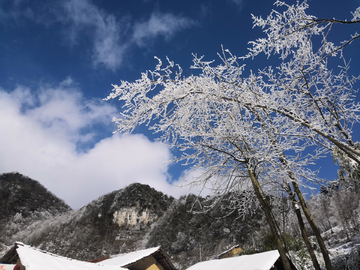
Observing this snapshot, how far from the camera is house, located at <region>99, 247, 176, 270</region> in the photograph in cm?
1262

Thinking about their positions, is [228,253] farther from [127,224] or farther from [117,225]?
[117,225]

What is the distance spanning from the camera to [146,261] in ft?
44.9

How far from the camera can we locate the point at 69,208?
85188 millimetres

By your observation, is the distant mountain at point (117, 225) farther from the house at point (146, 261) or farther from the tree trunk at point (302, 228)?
the tree trunk at point (302, 228)

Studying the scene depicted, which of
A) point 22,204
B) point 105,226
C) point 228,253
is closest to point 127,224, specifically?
point 105,226

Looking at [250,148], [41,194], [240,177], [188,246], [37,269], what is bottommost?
[188,246]

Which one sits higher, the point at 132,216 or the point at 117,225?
the point at 132,216

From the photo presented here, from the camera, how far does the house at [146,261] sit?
12617 millimetres

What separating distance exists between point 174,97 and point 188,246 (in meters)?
51.0

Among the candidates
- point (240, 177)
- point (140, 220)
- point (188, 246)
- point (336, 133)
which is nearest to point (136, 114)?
point (240, 177)

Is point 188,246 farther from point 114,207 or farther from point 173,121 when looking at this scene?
point 173,121

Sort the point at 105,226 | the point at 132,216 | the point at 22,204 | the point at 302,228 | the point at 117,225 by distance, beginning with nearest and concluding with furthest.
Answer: the point at 302,228, the point at 105,226, the point at 117,225, the point at 132,216, the point at 22,204

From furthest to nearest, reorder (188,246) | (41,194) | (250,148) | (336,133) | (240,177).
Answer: (41,194), (188,246), (240,177), (250,148), (336,133)

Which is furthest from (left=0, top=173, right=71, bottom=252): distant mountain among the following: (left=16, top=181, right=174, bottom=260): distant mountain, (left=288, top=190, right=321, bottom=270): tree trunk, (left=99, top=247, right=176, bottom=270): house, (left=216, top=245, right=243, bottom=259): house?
(left=288, top=190, right=321, bottom=270): tree trunk
